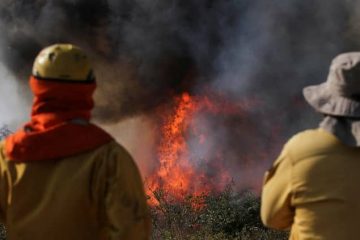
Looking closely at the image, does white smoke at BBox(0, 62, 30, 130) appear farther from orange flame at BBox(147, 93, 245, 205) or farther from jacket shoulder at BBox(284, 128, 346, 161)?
jacket shoulder at BBox(284, 128, 346, 161)

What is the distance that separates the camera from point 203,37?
15.3m

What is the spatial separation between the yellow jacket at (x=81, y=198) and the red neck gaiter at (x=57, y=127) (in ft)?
0.15

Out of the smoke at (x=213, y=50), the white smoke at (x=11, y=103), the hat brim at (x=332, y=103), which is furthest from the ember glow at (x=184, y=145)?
the hat brim at (x=332, y=103)

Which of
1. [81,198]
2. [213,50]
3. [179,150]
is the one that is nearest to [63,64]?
[81,198]

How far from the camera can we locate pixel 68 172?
8.70ft

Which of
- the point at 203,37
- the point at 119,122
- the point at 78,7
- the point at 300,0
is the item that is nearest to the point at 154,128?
the point at 119,122

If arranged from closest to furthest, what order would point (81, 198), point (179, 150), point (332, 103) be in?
point (81, 198) < point (332, 103) < point (179, 150)

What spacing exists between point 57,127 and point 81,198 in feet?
1.09

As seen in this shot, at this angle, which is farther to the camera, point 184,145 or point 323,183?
point 184,145

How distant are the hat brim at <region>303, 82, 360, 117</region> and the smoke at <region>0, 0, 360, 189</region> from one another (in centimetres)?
1168

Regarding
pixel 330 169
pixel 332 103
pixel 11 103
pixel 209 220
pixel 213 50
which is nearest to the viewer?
pixel 330 169

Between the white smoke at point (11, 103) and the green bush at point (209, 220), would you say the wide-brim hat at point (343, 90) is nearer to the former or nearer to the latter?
the green bush at point (209, 220)

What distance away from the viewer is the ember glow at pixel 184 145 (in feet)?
46.5

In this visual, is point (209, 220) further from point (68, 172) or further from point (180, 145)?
point (180, 145)
